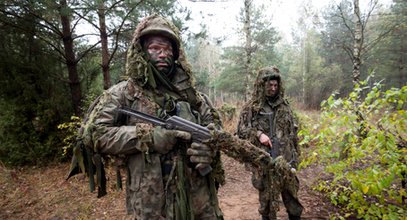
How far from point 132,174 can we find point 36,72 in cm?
658

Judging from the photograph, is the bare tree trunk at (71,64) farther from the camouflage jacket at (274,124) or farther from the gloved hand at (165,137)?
the gloved hand at (165,137)

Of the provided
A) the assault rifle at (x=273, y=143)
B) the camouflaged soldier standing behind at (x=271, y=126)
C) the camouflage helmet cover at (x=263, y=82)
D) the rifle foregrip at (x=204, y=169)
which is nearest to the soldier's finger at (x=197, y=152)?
the rifle foregrip at (x=204, y=169)

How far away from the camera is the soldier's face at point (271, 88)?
149 inches

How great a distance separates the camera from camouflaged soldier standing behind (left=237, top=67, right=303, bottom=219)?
358cm

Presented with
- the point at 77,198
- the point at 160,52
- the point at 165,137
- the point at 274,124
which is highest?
the point at 160,52

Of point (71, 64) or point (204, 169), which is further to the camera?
point (71, 64)

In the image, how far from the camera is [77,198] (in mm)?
5359

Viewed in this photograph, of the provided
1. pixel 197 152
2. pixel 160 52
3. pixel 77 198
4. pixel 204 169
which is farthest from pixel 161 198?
pixel 77 198

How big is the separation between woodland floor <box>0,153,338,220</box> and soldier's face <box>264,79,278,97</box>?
2325 mm

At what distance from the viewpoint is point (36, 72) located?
677cm

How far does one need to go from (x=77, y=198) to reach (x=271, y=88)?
5.00 m

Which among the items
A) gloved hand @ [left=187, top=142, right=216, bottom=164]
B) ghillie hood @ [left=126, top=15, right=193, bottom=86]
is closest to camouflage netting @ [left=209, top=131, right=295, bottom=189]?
gloved hand @ [left=187, top=142, right=216, bottom=164]

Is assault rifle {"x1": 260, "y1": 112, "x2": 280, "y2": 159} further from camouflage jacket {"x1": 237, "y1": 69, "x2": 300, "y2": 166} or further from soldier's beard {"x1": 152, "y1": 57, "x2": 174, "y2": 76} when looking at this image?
soldier's beard {"x1": 152, "y1": 57, "x2": 174, "y2": 76}

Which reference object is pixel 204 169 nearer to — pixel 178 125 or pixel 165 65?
pixel 178 125
